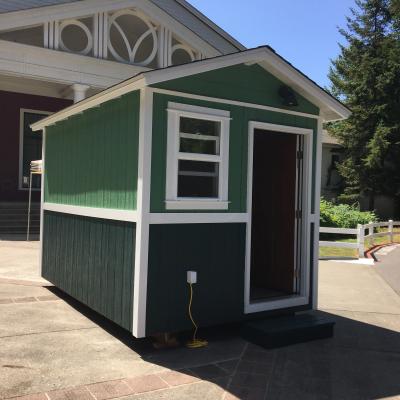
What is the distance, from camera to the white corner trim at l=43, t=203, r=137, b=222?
4.99 meters

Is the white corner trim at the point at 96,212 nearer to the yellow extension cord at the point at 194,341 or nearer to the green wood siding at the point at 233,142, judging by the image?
the green wood siding at the point at 233,142

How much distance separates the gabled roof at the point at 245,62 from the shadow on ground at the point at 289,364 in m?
2.69

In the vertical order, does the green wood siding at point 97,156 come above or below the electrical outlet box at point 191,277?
above

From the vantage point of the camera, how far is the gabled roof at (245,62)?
4.77 m

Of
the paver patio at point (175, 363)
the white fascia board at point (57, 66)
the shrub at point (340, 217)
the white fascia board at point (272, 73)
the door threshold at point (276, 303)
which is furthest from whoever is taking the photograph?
the shrub at point (340, 217)

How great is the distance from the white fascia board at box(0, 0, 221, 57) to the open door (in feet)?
31.9

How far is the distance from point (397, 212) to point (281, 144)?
24429mm

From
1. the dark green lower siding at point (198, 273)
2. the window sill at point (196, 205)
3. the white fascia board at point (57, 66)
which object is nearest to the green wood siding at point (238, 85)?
the window sill at point (196, 205)

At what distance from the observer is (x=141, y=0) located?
15.2 metres

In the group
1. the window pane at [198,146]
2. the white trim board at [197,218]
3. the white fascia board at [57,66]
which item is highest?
the white fascia board at [57,66]

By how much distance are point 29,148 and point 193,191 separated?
1415cm

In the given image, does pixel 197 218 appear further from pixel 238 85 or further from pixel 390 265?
pixel 390 265

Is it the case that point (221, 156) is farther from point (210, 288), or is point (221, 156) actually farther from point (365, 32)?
point (365, 32)

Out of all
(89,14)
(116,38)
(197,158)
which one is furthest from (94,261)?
(116,38)
